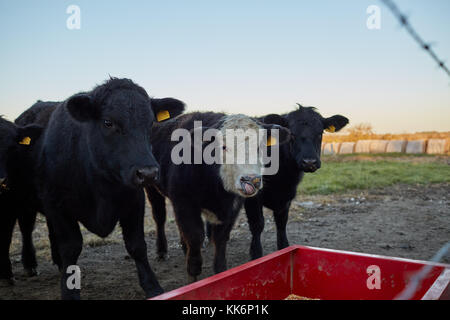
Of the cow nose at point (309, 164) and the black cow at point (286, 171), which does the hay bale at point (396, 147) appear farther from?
the cow nose at point (309, 164)

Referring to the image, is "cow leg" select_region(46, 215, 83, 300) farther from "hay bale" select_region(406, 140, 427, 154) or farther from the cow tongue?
"hay bale" select_region(406, 140, 427, 154)

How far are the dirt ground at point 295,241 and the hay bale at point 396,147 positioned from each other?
19096 millimetres

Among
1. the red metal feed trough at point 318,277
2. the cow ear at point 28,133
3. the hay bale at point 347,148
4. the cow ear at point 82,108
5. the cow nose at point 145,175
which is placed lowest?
the hay bale at point 347,148

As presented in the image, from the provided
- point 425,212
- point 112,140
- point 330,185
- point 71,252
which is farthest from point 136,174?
point 330,185

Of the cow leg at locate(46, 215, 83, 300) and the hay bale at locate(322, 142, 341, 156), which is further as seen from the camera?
the hay bale at locate(322, 142, 341, 156)

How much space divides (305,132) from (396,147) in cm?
2508

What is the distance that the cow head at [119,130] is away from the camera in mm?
3240

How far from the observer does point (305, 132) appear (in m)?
5.48

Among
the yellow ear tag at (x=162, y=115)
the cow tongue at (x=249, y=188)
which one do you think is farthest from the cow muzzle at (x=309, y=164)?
the yellow ear tag at (x=162, y=115)

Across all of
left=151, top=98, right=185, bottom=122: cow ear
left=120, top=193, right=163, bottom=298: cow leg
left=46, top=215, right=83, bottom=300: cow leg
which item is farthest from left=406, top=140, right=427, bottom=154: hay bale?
left=46, top=215, right=83, bottom=300: cow leg

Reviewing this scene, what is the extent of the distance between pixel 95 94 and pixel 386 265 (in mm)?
→ 2999

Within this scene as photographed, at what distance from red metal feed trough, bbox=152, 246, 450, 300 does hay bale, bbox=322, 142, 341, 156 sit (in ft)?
88.1

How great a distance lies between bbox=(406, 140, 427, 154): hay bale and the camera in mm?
27108
